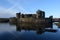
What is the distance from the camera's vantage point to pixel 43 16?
89312 mm

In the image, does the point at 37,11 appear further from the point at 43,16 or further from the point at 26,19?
the point at 26,19

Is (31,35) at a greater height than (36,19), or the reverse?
(36,19)

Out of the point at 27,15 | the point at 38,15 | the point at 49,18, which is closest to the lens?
the point at 38,15

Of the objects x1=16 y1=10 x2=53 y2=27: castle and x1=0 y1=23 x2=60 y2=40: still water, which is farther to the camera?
x1=16 y1=10 x2=53 y2=27: castle

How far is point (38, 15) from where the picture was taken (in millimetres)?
86375

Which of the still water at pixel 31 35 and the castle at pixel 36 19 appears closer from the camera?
the still water at pixel 31 35

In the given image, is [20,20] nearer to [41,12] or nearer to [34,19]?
[34,19]

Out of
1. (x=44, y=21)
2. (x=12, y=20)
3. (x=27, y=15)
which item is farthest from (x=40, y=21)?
(x=12, y=20)

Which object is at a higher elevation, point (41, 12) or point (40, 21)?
point (41, 12)

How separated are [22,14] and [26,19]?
4.77 metres

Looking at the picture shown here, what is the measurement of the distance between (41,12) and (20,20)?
72.7ft

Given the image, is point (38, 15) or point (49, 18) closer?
point (38, 15)

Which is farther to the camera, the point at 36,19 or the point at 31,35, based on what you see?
the point at 36,19

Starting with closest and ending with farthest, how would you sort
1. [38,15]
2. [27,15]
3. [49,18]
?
[38,15]
[49,18]
[27,15]
